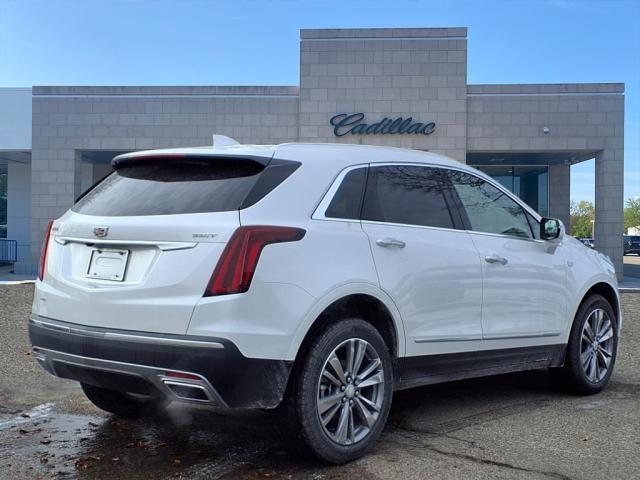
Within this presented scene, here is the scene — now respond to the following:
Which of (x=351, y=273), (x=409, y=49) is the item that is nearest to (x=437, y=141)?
(x=409, y=49)

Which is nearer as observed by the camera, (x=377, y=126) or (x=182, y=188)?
(x=182, y=188)

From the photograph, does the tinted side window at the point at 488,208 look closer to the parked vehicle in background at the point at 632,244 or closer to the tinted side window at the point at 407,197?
the tinted side window at the point at 407,197

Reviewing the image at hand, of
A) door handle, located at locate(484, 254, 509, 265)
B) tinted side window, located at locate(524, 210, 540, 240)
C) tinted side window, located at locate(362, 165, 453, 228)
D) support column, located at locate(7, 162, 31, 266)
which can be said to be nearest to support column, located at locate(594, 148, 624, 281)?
tinted side window, located at locate(524, 210, 540, 240)

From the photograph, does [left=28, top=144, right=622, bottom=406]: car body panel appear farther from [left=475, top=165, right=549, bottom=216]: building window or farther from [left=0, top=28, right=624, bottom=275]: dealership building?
[left=475, top=165, right=549, bottom=216]: building window

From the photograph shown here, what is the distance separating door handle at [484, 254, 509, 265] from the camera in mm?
4973

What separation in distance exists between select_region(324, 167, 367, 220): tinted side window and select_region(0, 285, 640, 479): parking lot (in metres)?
1.45

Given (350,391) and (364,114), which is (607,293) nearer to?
(350,391)

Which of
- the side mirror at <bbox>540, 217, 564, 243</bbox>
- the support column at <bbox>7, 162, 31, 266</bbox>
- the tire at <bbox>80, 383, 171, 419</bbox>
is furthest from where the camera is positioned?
the support column at <bbox>7, 162, 31, 266</bbox>

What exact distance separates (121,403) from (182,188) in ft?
6.24

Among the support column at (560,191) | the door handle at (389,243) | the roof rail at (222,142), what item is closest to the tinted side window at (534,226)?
the door handle at (389,243)

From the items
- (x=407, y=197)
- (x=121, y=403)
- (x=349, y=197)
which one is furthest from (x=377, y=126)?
(x=349, y=197)

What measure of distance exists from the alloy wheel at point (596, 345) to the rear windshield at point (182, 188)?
136 inches

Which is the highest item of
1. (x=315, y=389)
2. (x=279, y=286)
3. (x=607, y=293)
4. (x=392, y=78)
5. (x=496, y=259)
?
(x=392, y=78)

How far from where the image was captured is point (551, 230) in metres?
5.52
